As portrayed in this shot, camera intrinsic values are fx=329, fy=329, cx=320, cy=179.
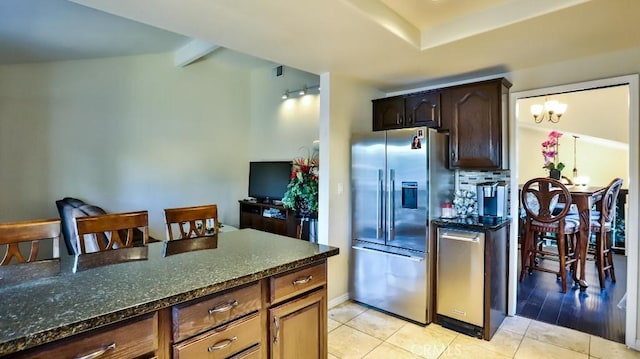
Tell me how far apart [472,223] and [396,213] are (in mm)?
649

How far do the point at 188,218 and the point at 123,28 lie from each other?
2590 mm

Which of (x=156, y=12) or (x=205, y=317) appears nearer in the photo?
(x=205, y=317)

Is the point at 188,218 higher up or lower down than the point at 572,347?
higher up

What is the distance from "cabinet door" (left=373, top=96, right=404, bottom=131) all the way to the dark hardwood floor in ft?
7.41

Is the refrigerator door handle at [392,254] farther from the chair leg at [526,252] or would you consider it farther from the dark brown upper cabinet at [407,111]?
the chair leg at [526,252]

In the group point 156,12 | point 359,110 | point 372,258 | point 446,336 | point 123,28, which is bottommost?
point 446,336

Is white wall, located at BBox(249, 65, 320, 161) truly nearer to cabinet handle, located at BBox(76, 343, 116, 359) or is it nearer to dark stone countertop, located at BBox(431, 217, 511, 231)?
dark stone countertop, located at BBox(431, 217, 511, 231)

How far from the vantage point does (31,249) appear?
1477 mm

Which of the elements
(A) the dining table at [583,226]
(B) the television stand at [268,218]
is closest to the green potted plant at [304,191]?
(B) the television stand at [268,218]

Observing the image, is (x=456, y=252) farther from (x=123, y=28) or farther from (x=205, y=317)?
(x=123, y=28)

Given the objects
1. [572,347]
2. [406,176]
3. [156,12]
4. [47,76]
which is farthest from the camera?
[47,76]

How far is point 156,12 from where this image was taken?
199 centimetres

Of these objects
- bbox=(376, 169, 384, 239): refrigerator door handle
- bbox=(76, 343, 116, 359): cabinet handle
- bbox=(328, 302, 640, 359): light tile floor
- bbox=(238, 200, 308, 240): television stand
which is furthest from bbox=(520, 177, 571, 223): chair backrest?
bbox=(76, 343, 116, 359): cabinet handle

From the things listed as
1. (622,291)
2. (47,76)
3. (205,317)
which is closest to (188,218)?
(205,317)
